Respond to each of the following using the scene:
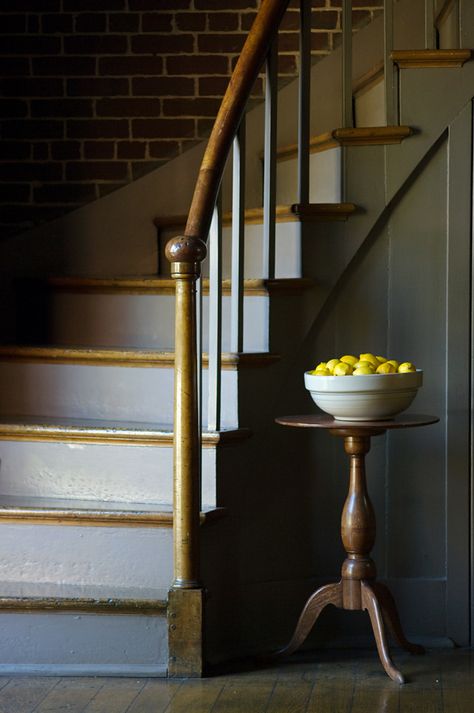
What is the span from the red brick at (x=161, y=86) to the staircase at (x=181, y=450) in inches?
38.0

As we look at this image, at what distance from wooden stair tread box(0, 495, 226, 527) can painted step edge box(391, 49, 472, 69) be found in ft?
5.00

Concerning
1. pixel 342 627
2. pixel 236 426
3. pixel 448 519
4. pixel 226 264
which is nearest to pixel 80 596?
pixel 236 426

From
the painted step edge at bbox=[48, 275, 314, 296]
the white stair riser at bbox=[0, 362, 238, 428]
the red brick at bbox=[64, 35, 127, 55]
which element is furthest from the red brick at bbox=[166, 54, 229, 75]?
the white stair riser at bbox=[0, 362, 238, 428]

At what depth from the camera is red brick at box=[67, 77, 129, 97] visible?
457 centimetres

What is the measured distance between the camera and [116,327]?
3896mm

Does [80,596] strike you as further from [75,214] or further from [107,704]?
[75,214]

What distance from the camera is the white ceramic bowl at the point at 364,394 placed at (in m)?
3.03

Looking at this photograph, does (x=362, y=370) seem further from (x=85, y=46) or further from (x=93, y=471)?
(x=85, y=46)

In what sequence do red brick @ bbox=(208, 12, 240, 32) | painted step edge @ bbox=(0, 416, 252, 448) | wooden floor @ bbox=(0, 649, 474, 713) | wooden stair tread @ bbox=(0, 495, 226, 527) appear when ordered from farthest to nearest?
red brick @ bbox=(208, 12, 240, 32) < painted step edge @ bbox=(0, 416, 252, 448) < wooden stair tread @ bbox=(0, 495, 226, 527) < wooden floor @ bbox=(0, 649, 474, 713)

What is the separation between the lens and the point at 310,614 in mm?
3283

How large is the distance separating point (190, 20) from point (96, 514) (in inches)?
92.0

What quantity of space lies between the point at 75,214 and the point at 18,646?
202cm

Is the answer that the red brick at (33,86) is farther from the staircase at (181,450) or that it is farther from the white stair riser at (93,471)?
the white stair riser at (93,471)

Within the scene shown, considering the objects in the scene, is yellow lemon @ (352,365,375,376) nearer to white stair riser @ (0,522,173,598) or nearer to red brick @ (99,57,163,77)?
white stair riser @ (0,522,173,598)
